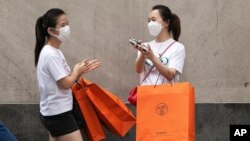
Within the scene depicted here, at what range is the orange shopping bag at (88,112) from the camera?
5.82 m

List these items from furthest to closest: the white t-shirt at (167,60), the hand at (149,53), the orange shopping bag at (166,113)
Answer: the white t-shirt at (167,60) → the hand at (149,53) → the orange shopping bag at (166,113)

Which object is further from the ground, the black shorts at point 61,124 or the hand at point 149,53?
the hand at point 149,53

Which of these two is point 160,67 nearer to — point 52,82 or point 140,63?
point 140,63

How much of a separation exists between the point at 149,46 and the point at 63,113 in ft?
3.46

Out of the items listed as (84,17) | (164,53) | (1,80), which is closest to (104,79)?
(84,17)

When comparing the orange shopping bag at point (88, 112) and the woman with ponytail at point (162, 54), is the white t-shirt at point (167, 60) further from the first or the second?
the orange shopping bag at point (88, 112)

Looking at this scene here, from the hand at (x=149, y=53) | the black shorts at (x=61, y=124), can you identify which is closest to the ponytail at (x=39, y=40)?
the black shorts at (x=61, y=124)

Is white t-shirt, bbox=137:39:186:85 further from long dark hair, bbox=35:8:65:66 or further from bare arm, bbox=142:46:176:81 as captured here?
long dark hair, bbox=35:8:65:66

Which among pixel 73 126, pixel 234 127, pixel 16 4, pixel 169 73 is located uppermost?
pixel 16 4

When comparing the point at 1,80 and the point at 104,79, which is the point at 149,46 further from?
the point at 1,80

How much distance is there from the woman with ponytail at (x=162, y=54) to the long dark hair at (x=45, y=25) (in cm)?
93

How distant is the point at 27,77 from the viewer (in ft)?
25.5

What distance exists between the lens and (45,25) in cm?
582

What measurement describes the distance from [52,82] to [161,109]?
1122 mm
